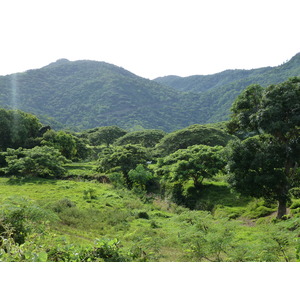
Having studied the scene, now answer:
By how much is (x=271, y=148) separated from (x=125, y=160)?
14.4 metres

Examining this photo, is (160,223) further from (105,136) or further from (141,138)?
(105,136)

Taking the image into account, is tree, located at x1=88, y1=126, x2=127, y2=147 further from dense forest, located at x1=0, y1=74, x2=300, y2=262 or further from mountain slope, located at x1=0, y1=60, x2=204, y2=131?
mountain slope, located at x1=0, y1=60, x2=204, y2=131

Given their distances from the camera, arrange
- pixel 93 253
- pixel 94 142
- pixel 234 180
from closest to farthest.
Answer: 1. pixel 93 253
2. pixel 234 180
3. pixel 94 142

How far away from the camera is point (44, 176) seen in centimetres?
2328

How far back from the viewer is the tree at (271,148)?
10930mm

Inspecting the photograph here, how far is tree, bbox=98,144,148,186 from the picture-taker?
2361 centimetres

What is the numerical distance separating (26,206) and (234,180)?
30.5 ft

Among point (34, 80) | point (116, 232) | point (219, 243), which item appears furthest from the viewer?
point (34, 80)

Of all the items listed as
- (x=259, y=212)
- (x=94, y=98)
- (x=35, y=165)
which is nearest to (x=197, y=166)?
(x=259, y=212)

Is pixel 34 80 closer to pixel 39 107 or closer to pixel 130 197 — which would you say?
pixel 39 107

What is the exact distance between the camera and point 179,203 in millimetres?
19297

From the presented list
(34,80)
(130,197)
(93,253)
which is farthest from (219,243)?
(34,80)

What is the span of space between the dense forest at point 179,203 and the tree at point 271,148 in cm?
4

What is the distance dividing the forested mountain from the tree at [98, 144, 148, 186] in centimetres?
8576
